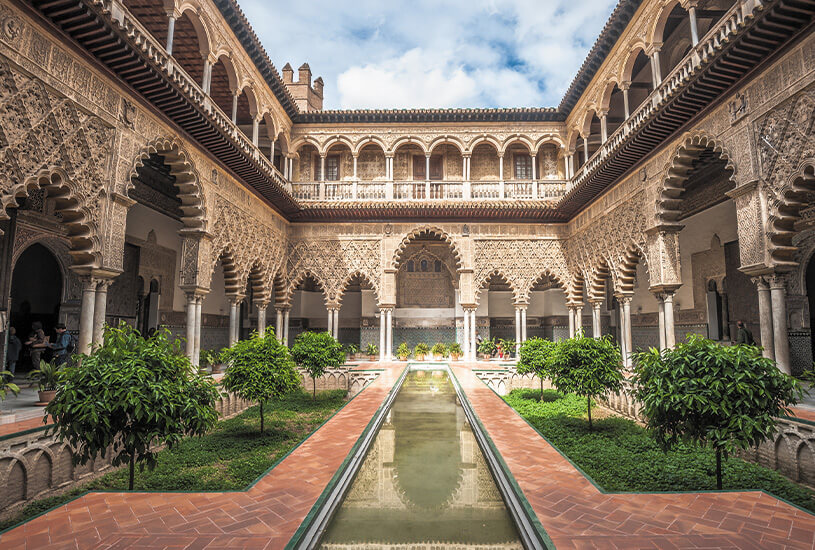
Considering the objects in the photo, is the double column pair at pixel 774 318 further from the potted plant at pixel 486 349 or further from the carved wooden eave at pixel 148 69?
the potted plant at pixel 486 349

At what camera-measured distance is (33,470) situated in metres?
4.52

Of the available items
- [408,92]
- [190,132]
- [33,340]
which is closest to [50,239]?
[33,340]

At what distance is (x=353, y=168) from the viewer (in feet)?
55.1

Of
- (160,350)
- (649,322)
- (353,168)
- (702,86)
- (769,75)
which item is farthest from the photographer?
(353,168)

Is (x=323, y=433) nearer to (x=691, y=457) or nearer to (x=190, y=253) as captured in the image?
(x=691, y=457)

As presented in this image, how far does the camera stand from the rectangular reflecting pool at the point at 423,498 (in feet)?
10.3

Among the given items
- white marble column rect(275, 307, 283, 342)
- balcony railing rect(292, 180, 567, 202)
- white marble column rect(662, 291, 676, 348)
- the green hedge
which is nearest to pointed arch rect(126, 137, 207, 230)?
balcony railing rect(292, 180, 567, 202)

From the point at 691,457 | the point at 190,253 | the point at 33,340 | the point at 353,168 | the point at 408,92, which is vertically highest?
the point at 408,92

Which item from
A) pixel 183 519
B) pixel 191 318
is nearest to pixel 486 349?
pixel 191 318

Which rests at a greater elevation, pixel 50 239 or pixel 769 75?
pixel 769 75

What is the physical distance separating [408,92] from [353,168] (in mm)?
22716

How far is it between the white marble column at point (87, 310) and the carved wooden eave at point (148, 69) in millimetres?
3299

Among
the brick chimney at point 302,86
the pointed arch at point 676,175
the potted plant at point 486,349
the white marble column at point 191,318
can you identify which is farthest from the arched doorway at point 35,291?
the pointed arch at point 676,175

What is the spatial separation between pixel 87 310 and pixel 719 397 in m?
8.18
